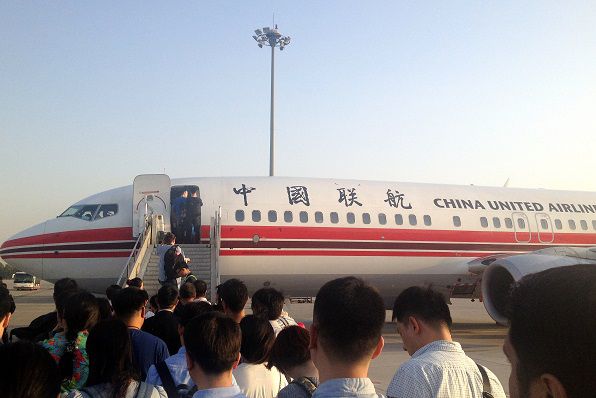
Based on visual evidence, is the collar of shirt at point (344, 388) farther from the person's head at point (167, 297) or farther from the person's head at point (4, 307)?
the person's head at point (167, 297)

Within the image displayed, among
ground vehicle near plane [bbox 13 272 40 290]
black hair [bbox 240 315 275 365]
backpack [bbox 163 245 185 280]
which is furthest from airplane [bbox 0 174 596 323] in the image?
ground vehicle near plane [bbox 13 272 40 290]

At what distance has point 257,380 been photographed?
3.74 m

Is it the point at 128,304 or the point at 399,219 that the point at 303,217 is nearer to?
the point at 399,219

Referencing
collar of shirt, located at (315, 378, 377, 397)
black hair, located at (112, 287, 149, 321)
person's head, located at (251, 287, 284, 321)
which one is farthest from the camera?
person's head, located at (251, 287, 284, 321)

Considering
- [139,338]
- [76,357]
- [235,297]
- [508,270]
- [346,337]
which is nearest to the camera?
[346,337]

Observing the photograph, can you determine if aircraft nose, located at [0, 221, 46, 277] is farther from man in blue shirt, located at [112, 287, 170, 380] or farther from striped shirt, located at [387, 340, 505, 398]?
striped shirt, located at [387, 340, 505, 398]

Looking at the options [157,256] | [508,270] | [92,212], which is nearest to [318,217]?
[157,256]

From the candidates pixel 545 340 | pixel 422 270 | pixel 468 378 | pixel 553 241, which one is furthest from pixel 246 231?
pixel 545 340

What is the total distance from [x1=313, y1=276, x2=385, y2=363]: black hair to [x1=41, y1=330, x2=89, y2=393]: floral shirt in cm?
181

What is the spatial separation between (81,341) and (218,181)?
11802mm

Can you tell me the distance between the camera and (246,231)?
15031 mm

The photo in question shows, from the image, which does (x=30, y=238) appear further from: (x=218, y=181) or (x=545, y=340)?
(x=545, y=340)

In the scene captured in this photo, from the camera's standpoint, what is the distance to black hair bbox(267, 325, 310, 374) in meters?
3.50

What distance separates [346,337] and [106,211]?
544 inches
